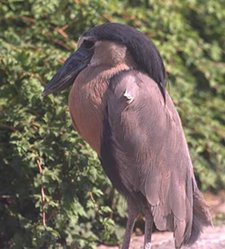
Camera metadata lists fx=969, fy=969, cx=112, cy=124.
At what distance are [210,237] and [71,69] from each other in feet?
4.59

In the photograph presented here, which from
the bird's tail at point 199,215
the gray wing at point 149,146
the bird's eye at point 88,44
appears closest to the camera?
the gray wing at point 149,146

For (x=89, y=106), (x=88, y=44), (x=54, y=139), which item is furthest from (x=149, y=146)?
(x=54, y=139)

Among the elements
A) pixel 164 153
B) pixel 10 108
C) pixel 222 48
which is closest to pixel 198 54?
pixel 222 48

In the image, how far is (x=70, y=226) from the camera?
5902mm

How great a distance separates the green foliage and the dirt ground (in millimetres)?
118

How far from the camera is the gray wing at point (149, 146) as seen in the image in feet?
15.7

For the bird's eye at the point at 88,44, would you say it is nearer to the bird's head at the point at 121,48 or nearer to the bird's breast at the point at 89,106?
the bird's head at the point at 121,48

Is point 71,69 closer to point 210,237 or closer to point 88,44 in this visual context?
point 88,44

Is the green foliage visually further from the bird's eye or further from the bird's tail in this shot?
the bird's eye

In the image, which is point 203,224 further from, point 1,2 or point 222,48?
point 222,48

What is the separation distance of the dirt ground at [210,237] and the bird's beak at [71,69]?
1.14m

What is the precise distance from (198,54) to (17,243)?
2587 millimetres

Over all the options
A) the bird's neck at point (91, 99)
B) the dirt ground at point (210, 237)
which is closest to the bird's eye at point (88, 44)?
the bird's neck at point (91, 99)

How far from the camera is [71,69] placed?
200 inches
